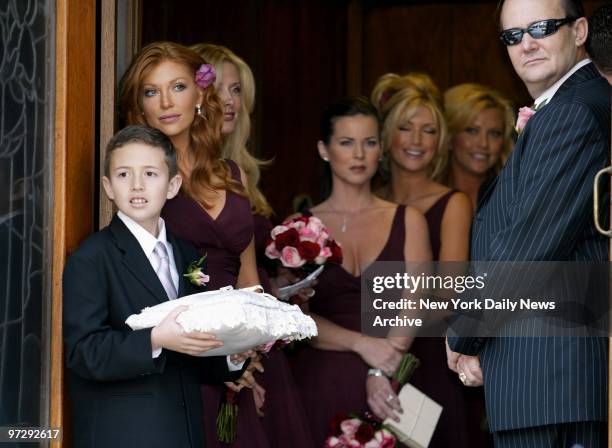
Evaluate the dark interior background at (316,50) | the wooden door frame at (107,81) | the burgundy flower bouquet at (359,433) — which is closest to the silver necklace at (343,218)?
the burgundy flower bouquet at (359,433)

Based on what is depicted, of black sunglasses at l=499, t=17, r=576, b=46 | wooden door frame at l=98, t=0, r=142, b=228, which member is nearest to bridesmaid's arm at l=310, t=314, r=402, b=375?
wooden door frame at l=98, t=0, r=142, b=228

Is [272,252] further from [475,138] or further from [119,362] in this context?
[475,138]

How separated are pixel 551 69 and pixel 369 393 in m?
2.12

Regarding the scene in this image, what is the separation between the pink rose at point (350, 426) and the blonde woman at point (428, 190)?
0.61 metres

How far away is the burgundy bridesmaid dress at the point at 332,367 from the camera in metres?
5.85

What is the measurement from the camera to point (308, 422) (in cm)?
582

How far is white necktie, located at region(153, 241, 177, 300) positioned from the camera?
4137mm

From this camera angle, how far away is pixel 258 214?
18.8 feet

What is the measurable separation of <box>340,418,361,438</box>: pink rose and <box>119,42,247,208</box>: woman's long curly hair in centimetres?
132

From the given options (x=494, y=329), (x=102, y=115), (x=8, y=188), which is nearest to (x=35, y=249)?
(x=8, y=188)

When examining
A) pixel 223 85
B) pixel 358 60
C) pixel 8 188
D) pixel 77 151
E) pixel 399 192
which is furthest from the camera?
pixel 358 60

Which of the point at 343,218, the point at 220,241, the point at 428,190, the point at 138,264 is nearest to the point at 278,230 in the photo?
the point at 343,218

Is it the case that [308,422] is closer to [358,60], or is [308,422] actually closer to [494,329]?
[494,329]

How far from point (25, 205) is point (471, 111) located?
359cm
